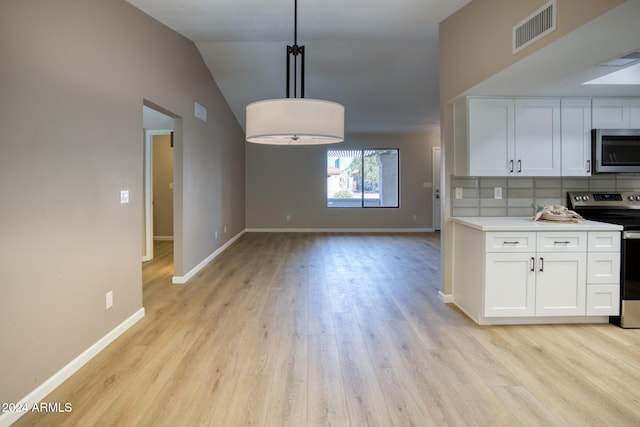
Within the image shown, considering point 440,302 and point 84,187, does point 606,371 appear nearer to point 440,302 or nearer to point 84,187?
point 440,302

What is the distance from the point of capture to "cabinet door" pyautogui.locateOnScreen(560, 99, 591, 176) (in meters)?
3.44

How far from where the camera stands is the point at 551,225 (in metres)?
3.00

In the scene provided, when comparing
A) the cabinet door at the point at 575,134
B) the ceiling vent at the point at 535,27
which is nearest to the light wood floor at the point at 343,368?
the cabinet door at the point at 575,134

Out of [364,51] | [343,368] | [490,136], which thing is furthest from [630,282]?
[364,51]

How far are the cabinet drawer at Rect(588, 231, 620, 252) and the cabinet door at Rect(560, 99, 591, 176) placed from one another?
2.33 feet

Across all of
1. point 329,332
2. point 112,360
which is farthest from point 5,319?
point 329,332

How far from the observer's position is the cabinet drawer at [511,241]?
9.75ft

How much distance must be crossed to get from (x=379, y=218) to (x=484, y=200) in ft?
17.6

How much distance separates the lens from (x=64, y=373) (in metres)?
2.22

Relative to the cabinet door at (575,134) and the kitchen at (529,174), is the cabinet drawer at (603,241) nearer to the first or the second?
the kitchen at (529,174)

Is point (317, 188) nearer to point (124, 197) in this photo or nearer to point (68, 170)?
point (124, 197)

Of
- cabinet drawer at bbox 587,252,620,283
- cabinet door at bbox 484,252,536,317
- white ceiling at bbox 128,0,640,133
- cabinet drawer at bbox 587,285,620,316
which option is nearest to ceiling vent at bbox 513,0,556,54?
white ceiling at bbox 128,0,640,133

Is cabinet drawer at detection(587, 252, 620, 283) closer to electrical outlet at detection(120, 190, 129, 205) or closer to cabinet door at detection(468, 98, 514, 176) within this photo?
cabinet door at detection(468, 98, 514, 176)

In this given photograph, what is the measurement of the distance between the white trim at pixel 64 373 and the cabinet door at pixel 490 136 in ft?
10.6
